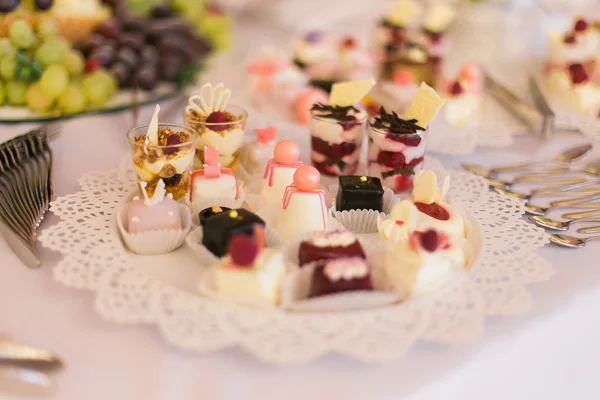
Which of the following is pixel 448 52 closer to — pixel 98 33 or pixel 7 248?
pixel 98 33

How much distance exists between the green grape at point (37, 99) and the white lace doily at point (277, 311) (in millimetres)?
588

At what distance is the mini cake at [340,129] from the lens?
1258mm

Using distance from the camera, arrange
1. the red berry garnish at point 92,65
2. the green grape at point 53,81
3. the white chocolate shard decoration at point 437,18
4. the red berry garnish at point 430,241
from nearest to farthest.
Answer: the red berry garnish at point 430,241 < the green grape at point 53,81 < the red berry garnish at point 92,65 < the white chocolate shard decoration at point 437,18

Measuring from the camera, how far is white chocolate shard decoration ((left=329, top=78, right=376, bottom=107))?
4.12ft

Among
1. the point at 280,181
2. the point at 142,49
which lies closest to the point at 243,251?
the point at 280,181

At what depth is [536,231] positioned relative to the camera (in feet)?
3.41

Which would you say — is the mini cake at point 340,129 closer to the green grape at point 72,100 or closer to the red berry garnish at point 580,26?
the green grape at point 72,100

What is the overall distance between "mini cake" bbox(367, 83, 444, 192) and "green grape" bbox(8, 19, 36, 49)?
3.26 feet

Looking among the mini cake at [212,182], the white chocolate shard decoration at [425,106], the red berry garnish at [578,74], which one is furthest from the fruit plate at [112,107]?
the red berry garnish at [578,74]

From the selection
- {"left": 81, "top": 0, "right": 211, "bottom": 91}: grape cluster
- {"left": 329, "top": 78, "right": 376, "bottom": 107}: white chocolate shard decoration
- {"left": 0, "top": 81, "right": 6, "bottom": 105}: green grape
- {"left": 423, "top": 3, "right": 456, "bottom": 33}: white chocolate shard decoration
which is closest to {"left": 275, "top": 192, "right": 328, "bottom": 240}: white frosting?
{"left": 329, "top": 78, "right": 376, "bottom": 107}: white chocolate shard decoration

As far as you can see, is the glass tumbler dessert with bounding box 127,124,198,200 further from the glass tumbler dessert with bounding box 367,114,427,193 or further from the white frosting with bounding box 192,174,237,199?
the glass tumbler dessert with bounding box 367,114,427,193

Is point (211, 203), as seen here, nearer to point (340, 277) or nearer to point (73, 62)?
point (340, 277)

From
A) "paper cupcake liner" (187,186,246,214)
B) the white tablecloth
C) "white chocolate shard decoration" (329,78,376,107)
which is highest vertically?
"white chocolate shard decoration" (329,78,376,107)

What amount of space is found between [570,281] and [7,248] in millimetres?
966
